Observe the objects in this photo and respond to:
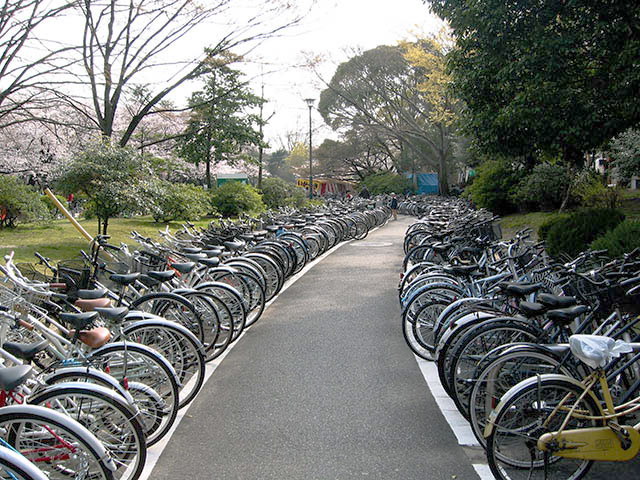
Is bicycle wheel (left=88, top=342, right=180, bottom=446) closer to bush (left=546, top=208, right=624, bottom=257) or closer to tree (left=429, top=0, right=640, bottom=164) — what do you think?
tree (left=429, top=0, right=640, bottom=164)

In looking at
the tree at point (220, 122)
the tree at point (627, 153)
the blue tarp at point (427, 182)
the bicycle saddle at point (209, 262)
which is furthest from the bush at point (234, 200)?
the blue tarp at point (427, 182)

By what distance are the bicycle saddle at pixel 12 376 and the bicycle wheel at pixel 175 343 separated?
4.73ft

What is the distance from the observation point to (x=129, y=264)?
5.89 metres

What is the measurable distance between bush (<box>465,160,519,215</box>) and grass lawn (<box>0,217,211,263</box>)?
390 inches

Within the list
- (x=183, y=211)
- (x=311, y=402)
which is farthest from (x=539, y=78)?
(x=183, y=211)

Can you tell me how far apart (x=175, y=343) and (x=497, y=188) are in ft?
57.2

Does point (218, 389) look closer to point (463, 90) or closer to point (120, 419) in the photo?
point (120, 419)

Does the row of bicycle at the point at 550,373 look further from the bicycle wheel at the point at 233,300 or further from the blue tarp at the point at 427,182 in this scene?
the blue tarp at the point at 427,182

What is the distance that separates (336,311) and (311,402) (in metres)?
3.32

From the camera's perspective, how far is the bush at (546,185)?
1727cm

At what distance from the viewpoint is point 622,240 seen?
7145 millimetres

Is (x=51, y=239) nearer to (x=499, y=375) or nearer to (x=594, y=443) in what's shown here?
(x=499, y=375)

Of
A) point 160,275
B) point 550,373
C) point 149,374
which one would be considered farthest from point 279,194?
point 550,373

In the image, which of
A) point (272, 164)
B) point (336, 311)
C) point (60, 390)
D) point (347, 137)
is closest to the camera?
point (60, 390)
